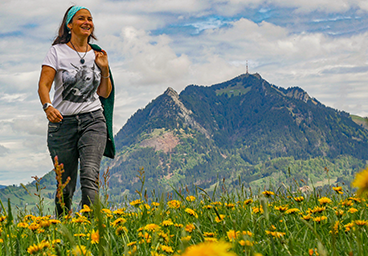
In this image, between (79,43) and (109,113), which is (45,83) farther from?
(109,113)

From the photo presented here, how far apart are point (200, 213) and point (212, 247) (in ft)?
11.7

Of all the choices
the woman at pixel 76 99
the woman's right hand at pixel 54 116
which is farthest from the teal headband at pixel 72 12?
the woman's right hand at pixel 54 116

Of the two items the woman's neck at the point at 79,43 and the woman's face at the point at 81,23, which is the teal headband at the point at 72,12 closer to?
the woman's face at the point at 81,23

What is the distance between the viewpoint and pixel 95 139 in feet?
18.0

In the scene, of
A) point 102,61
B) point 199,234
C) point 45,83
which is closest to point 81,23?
point 102,61

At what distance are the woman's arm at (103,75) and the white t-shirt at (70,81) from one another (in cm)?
22

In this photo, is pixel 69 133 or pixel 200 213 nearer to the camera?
pixel 200 213

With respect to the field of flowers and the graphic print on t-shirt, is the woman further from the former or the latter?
the field of flowers

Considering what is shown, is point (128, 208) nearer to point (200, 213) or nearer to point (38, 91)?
point (200, 213)

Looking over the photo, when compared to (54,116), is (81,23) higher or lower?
higher

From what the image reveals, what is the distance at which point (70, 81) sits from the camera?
5.52 meters

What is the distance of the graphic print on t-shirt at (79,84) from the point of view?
18.1 feet

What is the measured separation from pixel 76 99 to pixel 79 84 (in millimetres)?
242

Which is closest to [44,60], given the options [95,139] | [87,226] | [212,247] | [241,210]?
[95,139]
